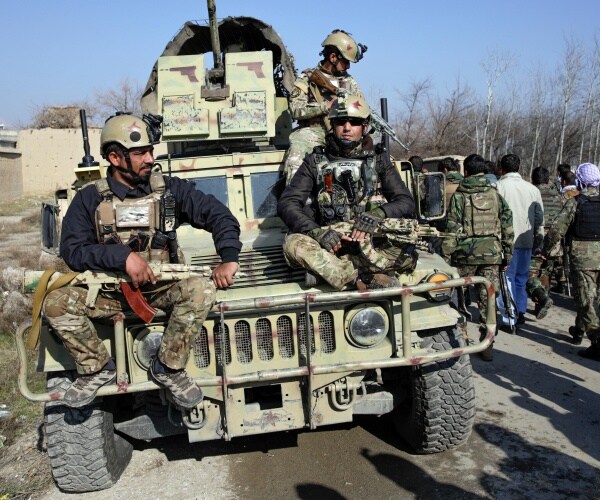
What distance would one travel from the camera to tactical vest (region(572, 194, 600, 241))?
5.86m

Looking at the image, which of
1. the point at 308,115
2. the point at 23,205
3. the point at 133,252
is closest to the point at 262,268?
the point at 133,252

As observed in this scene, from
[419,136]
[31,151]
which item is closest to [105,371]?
[31,151]

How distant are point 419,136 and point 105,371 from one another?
28212 millimetres

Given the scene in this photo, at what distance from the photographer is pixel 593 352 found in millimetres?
5879

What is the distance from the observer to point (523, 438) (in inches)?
166

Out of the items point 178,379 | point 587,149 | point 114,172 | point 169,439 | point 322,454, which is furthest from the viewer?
point 587,149

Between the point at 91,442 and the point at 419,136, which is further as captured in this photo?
the point at 419,136

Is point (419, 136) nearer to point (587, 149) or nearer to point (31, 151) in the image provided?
point (587, 149)

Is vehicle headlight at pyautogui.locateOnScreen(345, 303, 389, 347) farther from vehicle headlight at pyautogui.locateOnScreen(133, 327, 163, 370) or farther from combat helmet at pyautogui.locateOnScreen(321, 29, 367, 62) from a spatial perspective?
combat helmet at pyautogui.locateOnScreen(321, 29, 367, 62)

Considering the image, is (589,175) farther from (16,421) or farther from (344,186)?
(16,421)

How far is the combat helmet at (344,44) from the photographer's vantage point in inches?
210

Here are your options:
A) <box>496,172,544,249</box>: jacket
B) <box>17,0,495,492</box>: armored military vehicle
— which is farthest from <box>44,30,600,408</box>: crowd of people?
<box>496,172,544,249</box>: jacket

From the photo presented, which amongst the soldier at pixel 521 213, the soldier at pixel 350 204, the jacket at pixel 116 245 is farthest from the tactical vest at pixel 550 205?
the jacket at pixel 116 245

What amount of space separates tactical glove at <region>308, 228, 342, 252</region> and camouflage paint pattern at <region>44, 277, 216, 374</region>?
81 cm
